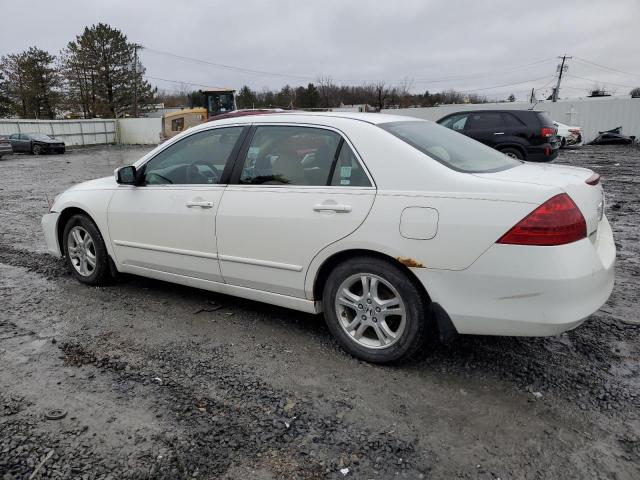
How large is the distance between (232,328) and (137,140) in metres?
42.2

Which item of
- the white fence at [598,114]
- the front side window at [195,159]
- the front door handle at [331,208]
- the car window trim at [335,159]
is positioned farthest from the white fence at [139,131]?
the front door handle at [331,208]

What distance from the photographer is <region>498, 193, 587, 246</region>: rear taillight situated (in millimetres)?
2553

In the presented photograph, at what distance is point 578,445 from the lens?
2.39m

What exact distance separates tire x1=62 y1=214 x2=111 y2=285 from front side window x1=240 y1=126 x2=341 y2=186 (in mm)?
1894

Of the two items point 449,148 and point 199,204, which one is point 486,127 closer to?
point 449,148

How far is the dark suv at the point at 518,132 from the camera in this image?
38.4 ft

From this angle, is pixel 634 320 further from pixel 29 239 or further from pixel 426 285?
pixel 29 239

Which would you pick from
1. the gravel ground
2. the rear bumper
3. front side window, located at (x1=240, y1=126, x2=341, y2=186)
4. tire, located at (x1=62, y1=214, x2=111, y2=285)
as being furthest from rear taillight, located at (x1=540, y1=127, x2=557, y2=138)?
tire, located at (x1=62, y1=214, x2=111, y2=285)

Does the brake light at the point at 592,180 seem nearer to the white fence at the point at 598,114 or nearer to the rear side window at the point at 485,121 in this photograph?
the rear side window at the point at 485,121

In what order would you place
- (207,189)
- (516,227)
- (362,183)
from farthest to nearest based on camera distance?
(207,189), (362,183), (516,227)

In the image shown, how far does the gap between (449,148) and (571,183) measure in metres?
0.84

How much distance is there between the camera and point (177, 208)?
3898 millimetres

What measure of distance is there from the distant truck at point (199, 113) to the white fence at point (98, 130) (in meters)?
13.0

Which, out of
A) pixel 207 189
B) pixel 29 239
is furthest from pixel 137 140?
pixel 207 189
